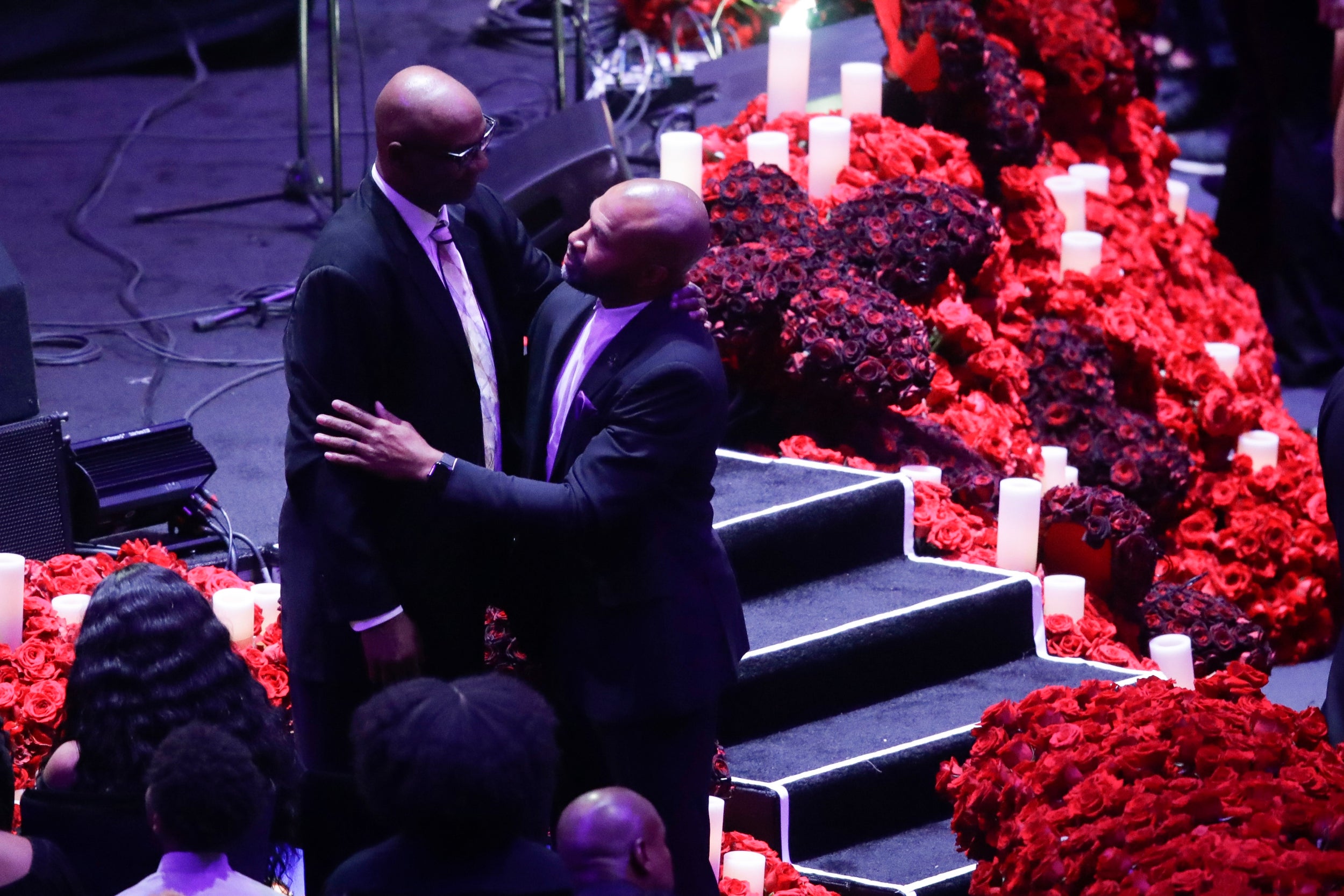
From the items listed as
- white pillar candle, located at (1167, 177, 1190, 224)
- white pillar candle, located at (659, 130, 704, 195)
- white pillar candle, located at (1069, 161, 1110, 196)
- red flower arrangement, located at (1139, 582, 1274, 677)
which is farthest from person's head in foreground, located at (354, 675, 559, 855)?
white pillar candle, located at (1167, 177, 1190, 224)

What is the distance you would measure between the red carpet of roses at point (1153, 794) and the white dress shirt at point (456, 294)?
1.02 metres

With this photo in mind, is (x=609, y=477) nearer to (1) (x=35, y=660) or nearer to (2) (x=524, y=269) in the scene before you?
(2) (x=524, y=269)

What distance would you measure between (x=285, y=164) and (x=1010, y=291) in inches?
118

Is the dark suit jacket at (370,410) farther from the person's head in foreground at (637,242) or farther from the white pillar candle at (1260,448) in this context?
the white pillar candle at (1260,448)

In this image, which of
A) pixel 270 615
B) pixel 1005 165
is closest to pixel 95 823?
pixel 270 615

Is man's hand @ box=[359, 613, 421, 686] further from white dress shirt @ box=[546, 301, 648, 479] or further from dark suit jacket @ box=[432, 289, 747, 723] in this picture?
white dress shirt @ box=[546, 301, 648, 479]

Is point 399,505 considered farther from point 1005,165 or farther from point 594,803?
point 1005,165

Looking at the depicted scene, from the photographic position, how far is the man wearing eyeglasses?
8.96ft

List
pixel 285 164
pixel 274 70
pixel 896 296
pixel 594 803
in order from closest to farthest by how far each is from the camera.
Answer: pixel 594 803
pixel 896 296
pixel 285 164
pixel 274 70

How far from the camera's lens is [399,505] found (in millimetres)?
2809

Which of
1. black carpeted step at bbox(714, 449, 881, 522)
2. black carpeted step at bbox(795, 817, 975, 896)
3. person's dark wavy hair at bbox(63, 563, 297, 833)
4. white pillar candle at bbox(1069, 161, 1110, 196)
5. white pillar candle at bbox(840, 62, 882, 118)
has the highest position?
white pillar candle at bbox(840, 62, 882, 118)

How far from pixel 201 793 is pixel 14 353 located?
1898 mm

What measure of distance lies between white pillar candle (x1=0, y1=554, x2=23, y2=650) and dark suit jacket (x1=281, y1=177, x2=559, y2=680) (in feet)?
3.52

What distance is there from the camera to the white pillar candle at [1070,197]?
227 inches
